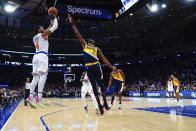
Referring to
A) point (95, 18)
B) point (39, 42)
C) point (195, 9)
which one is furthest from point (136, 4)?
point (195, 9)

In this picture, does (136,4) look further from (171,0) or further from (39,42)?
(171,0)

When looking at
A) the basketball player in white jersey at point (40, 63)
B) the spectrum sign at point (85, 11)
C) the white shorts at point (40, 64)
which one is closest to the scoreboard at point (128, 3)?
the spectrum sign at point (85, 11)

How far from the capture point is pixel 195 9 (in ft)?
53.8

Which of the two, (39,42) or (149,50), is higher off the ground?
(149,50)

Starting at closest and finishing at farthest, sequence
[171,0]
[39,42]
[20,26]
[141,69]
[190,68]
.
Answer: [39,42] → [171,0] → [190,68] → [20,26] → [141,69]

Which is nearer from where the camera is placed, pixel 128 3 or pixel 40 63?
pixel 40 63

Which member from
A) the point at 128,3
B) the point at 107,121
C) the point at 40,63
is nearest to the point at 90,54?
the point at 40,63

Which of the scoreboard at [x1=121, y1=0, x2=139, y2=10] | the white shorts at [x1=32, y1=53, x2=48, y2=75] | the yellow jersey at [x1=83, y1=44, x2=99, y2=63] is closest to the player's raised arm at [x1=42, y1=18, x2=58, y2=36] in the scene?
the white shorts at [x1=32, y1=53, x2=48, y2=75]

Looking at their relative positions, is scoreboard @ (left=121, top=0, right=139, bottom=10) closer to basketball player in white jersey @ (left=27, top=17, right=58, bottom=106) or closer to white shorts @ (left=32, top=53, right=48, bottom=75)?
basketball player in white jersey @ (left=27, top=17, right=58, bottom=106)

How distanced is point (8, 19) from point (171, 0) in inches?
792

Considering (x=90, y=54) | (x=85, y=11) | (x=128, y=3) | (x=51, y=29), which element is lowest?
(x=90, y=54)

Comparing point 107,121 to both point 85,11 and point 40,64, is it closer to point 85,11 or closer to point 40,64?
point 40,64

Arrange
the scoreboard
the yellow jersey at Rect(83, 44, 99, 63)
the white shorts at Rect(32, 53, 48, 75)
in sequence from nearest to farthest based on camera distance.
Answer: the white shorts at Rect(32, 53, 48, 75) → the yellow jersey at Rect(83, 44, 99, 63) → the scoreboard

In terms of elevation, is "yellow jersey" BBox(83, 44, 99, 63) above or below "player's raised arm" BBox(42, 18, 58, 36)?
below
